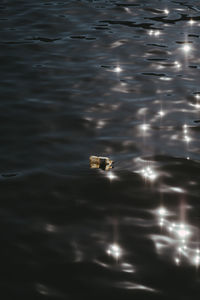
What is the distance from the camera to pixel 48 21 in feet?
29.5

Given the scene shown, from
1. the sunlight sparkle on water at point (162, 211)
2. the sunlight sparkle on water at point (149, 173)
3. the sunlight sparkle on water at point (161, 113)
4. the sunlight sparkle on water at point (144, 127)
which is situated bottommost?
the sunlight sparkle on water at point (162, 211)

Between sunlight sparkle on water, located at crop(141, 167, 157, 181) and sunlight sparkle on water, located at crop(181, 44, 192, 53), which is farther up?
sunlight sparkle on water, located at crop(181, 44, 192, 53)

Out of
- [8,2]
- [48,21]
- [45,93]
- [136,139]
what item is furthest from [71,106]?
[8,2]

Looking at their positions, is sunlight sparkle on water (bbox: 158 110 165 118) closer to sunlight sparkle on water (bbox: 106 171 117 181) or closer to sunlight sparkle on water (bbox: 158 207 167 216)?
sunlight sparkle on water (bbox: 106 171 117 181)

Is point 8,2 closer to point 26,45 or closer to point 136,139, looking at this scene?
point 26,45

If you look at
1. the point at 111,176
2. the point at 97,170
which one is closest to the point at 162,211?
the point at 111,176

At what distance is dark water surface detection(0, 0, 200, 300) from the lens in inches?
127

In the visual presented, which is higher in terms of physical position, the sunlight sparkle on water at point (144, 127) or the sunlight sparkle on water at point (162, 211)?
the sunlight sparkle on water at point (144, 127)

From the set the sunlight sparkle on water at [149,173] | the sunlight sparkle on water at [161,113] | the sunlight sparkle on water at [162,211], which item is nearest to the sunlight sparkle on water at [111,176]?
the sunlight sparkle on water at [149,173]

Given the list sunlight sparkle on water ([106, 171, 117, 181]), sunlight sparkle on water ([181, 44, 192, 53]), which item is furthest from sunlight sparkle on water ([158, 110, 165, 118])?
sunlight sparkle on water ([181, 44, 192, 53])

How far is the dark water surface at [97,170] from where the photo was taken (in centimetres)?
323

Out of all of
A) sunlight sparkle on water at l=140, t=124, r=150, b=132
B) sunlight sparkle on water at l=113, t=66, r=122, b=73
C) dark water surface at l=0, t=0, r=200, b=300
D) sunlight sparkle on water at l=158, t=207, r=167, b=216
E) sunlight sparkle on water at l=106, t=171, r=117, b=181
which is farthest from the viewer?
sunlight sparkle on water at l=113, t=66, r=122, b=73

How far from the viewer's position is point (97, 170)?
4457mm

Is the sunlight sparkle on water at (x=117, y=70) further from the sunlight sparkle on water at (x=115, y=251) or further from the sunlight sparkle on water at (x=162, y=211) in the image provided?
the sunlight sparkle on water at (x=115, y=251)
